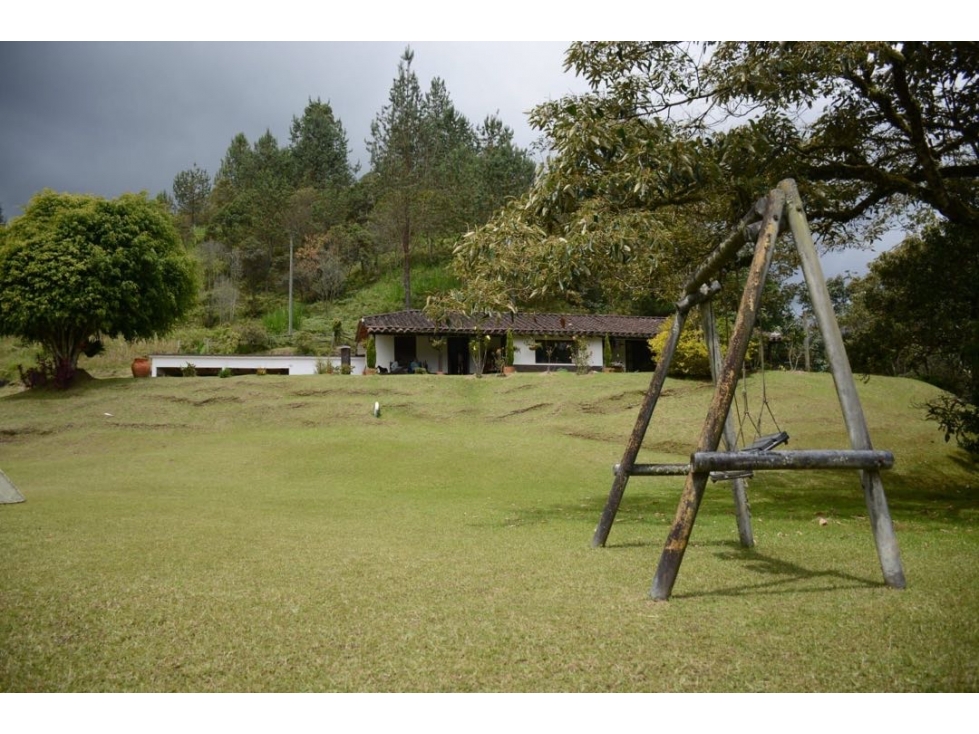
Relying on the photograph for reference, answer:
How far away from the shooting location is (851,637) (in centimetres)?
416

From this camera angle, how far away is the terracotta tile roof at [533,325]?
1372 inches

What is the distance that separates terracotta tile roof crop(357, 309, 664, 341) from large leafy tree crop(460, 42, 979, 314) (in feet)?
76.0

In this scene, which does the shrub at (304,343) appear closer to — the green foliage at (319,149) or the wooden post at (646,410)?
the green foliage at (319,149)

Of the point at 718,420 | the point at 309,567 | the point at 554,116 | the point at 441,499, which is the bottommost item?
the point at 441,499

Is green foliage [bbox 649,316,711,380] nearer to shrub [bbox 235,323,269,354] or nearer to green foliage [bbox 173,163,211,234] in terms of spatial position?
shrub [bbox 235,323,269,354]

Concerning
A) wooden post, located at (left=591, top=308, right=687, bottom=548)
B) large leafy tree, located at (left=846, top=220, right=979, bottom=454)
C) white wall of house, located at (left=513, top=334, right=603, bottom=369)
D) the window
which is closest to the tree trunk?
white wall of house, located at (left=513, top=334, right=603, bottom=369)

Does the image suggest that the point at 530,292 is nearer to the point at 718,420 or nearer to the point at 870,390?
the point at 718,420

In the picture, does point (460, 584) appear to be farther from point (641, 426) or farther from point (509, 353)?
point (509, 353)

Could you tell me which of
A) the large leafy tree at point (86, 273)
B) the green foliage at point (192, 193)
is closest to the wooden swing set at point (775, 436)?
the large leafy tree at point (86, 273)

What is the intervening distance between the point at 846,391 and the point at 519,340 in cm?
3166

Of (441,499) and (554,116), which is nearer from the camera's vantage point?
(554,116)

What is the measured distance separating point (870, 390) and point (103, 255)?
28.9 meters

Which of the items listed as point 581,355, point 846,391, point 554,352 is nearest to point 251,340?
point 554,352
